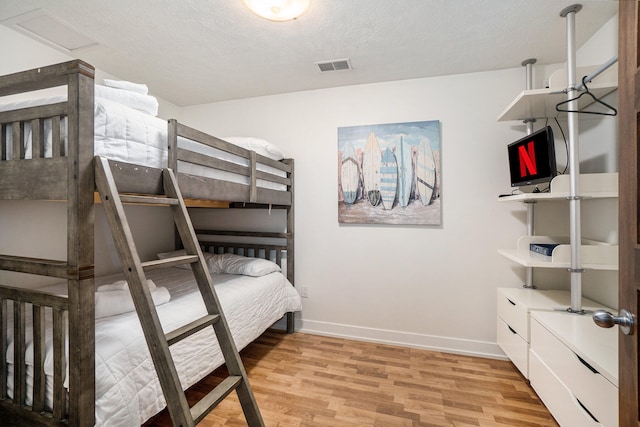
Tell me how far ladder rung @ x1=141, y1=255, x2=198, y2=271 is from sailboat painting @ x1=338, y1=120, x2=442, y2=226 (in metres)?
1.72

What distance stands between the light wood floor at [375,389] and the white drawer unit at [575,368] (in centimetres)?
33

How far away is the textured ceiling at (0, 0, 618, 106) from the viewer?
1797mm

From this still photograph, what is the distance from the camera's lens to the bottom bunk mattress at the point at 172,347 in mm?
1240

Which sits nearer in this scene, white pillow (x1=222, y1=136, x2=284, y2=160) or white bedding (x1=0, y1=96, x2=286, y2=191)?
white bedding (x1=0, y1=96, x2=286, y2=191)

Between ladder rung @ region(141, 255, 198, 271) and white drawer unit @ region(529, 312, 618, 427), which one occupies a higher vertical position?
ladder rung @ region(141, 255, 198, 271)

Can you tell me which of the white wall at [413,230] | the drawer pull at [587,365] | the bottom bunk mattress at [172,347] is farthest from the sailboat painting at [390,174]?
the drawer pull at [587,365]

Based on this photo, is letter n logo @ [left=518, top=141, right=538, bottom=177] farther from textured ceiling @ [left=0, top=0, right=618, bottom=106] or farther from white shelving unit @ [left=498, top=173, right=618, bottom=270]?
textured ceiling @ [left=0, top=0, right=618, bottom=106]

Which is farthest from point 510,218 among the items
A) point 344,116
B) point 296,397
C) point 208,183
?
point 208,183

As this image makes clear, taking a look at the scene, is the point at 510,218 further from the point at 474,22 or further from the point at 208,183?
the point at 208,183

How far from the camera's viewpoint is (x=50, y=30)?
2023 mm

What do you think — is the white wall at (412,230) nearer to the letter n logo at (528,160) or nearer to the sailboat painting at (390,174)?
the sailboat painting at (390,174)

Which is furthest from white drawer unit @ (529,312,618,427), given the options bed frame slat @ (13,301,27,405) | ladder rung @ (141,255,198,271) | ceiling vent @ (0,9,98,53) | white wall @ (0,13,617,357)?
ceiling vent @ (0,9,98,53)

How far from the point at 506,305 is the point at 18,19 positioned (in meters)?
3.88

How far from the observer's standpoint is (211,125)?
342 centimetres
